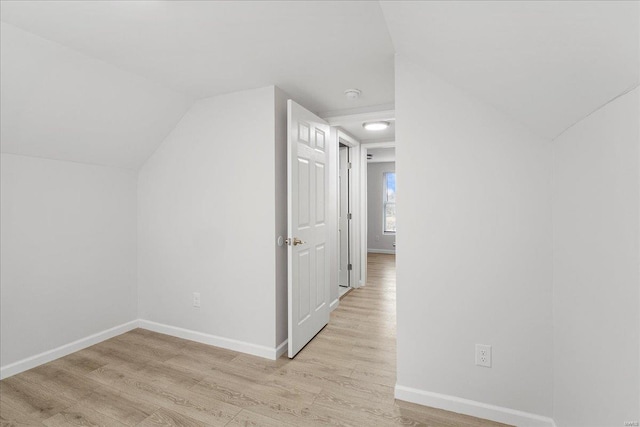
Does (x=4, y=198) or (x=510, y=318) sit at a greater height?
(x=4, y=198)

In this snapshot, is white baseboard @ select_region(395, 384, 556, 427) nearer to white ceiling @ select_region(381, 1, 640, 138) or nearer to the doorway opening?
→ white ceiling @ select_region(381, 1, 640, 138)

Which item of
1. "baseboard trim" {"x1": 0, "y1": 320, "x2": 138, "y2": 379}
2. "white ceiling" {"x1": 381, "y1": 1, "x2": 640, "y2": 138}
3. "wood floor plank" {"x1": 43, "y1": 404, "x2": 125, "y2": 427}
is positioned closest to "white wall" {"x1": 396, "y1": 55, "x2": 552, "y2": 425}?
"white ceiling" {"x1": 381, "y1": 1, "x2": 640, "y2": 138}

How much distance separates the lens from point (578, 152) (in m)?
1.36

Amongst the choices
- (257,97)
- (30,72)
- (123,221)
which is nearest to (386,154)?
(257,97)

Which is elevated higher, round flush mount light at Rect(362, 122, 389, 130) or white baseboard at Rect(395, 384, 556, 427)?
round flush mount light at Rect(362, 122, 389, 130)

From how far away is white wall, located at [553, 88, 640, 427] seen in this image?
3.24ft

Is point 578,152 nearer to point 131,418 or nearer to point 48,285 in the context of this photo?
point 131,418

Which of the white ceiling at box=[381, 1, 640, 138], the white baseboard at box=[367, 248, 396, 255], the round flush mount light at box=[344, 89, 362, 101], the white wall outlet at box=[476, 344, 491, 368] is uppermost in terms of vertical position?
the round flush mount light at box=[344, 89, 362, 101]

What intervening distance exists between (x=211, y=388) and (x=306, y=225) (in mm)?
1434

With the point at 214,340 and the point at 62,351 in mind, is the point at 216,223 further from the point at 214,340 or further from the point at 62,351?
the point at 62,351

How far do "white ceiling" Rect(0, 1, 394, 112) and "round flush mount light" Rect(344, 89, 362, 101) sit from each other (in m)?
0.08

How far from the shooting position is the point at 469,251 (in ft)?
6.04

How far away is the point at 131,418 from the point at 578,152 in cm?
276

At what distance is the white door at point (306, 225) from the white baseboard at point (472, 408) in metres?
0.99
